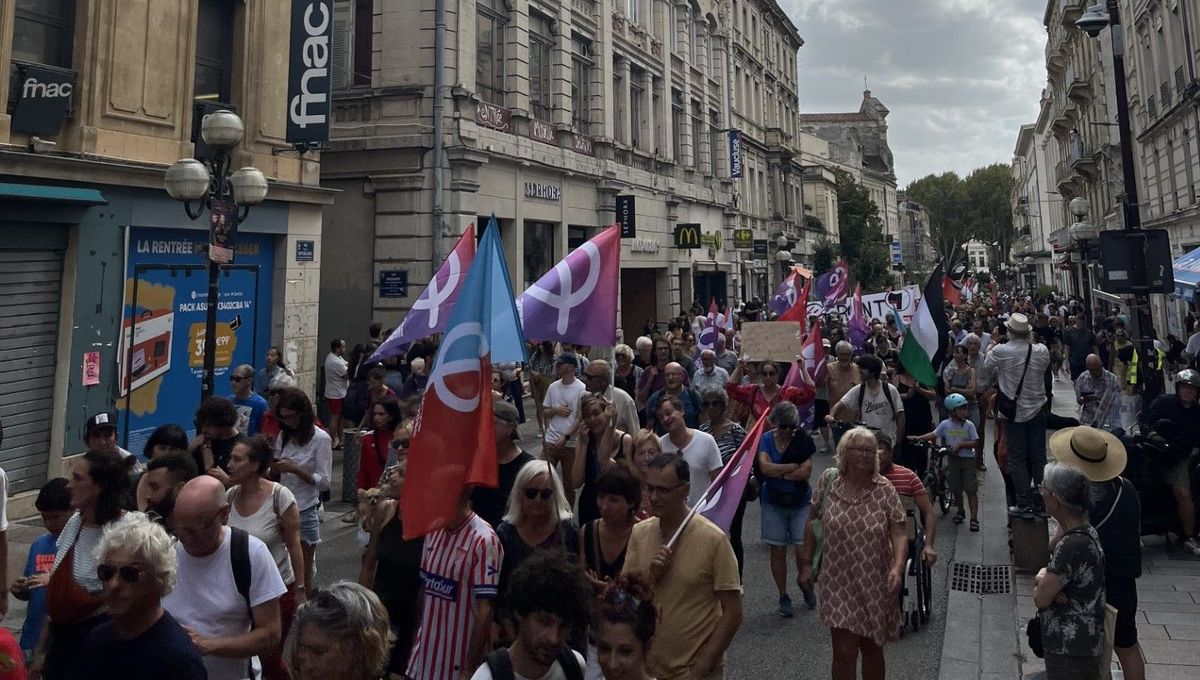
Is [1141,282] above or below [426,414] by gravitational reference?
above

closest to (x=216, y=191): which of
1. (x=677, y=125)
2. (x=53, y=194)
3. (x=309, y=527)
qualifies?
(x=53, y=194)

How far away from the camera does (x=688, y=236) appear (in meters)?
28.8

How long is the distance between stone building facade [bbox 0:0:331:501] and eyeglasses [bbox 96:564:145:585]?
28.0 feet

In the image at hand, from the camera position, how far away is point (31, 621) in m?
4.07

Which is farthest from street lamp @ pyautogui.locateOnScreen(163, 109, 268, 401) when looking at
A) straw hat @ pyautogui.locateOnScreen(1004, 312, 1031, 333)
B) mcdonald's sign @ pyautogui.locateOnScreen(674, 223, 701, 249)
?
mcdonald's sign @ pyautogui.locateOnScreen(674, 223, 701, 249)

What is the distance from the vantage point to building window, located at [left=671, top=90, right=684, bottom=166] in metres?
30.4

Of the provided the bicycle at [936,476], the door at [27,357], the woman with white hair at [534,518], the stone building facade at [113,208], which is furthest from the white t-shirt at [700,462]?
the door at [27,357]

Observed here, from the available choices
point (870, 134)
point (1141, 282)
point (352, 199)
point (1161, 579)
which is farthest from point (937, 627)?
point (870, 134)

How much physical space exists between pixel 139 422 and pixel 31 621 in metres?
8.05

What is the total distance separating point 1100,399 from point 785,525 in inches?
226

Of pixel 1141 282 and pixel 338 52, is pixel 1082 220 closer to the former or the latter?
pixel 1141 282

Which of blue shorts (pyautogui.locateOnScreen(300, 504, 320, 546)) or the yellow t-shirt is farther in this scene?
blue shorts (pyautogui.locateOnScreen(300, 504, 320, 546))

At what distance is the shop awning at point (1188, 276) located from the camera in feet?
49.4

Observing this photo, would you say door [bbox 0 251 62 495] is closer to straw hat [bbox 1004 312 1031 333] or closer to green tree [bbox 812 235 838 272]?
straw hat [bbox 1004 312 1031 333]
